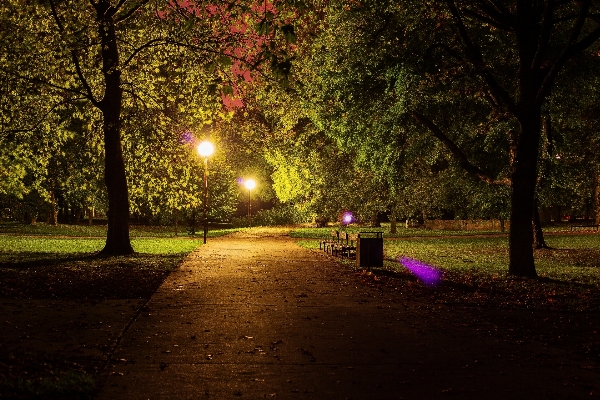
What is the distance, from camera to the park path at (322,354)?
5457mm

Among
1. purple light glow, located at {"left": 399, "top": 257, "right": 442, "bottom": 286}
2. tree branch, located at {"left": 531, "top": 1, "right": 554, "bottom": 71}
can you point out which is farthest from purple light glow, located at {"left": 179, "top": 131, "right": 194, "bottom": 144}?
tree branch, located at {"left": 531, "top": 1, "right": 554, "bottom": 71}

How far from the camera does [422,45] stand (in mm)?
18000

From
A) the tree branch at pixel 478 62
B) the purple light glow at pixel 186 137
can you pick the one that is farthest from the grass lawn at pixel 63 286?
the tree branch at pixel 478 62

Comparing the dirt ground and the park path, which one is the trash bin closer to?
the dirt ground

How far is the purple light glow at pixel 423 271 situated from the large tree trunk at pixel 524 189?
2.16m

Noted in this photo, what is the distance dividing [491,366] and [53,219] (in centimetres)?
4940

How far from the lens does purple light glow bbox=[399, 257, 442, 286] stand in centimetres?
1438

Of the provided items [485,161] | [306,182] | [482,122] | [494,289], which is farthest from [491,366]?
[306,182]

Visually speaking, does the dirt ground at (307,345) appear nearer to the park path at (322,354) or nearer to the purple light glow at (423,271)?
the park path at (322,354)

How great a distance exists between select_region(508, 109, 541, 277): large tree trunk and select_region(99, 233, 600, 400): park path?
5.61 meters

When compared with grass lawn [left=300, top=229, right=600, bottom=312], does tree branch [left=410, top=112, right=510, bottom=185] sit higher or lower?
higher

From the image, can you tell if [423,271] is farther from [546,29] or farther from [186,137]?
[186,137]

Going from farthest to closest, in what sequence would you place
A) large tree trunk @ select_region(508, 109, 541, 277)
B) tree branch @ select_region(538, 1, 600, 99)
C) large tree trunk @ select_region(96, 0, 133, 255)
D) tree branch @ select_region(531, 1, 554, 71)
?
1. large tree trunk @ select_region(96, 0, 133, 255)
2. large tree trunk @ select_region(508, 109, 541, 277)
3. tree branch @ select_region(531, 1, 554, 71)
4. tree branch @ select_region(538, 1, 600, 99)

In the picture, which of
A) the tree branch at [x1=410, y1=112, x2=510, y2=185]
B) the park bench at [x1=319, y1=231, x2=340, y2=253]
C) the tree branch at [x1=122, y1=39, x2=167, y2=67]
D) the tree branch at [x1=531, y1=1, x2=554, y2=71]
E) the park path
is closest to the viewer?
the park path
